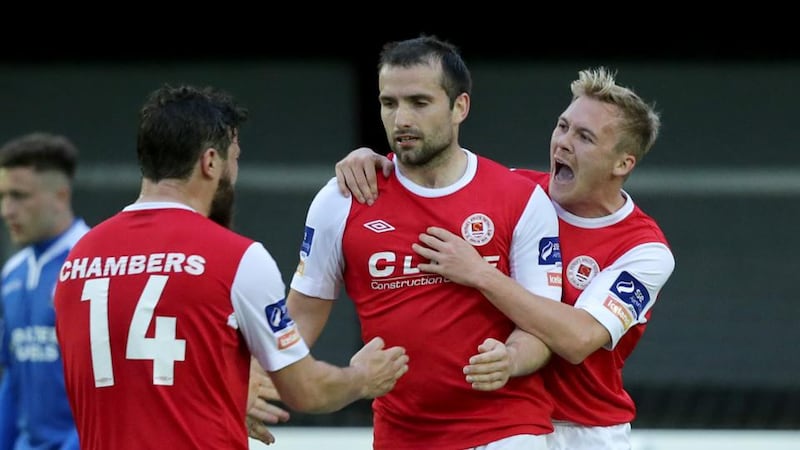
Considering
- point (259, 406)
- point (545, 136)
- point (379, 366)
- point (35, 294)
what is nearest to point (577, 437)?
point (379, 366)

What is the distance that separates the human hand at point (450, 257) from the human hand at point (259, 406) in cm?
68

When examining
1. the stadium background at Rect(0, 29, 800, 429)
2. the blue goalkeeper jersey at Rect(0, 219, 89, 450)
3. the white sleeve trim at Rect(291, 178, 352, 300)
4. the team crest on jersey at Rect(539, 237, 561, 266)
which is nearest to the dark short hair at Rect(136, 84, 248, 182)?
the white sleeve trim at Rect(291, 178, 352, 300)

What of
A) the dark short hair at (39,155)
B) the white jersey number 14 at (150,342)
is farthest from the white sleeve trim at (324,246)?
the dark short hair at (39,155)

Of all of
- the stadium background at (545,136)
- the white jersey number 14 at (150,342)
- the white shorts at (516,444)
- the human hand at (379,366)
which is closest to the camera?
the white jersey number 14 at (150,342)

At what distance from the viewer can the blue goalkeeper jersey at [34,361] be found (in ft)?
19.6

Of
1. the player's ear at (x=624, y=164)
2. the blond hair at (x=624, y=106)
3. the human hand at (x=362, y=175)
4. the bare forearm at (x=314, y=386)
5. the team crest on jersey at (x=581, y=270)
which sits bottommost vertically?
the bare forearm at (x=314, y=386)

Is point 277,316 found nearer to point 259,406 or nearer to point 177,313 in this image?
point 177,313

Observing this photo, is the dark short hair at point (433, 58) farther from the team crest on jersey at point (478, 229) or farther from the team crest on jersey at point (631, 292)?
the team crest on jersey at point (631, 292)

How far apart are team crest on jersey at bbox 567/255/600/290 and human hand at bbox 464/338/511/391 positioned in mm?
530

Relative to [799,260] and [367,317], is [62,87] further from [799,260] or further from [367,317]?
[367,317]

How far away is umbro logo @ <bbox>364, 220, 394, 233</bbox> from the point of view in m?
4.34

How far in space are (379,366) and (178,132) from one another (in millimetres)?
910

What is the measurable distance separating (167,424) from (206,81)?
8375 mm

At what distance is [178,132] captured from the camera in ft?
12.4
